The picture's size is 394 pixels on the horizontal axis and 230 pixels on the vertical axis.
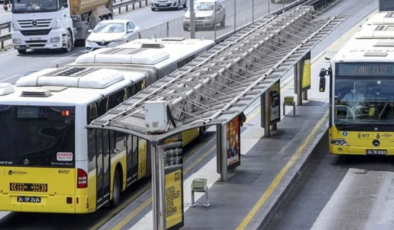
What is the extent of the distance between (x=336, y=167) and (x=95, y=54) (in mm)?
6518

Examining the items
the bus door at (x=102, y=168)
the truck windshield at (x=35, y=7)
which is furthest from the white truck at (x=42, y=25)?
the bus door at (x=102, y=168)

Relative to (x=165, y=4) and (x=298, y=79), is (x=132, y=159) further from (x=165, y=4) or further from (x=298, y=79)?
(x=165, y=4)

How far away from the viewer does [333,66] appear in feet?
85.1

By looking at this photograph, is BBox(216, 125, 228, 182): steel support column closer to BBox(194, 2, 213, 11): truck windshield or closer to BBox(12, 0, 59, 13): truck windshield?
BBox(12, 0, 59, 13): truck windshield

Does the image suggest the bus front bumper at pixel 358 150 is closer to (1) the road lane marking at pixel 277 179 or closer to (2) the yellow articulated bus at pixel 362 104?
(2) the yellow articulated bus at pixel 362 104

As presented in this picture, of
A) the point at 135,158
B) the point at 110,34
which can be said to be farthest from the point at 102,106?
the point at 110,34

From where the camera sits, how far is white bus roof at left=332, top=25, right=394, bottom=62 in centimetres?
2573

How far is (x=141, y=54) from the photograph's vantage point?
25.0 meters

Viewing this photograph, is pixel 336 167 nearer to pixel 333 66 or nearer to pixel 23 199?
pixel 333 66

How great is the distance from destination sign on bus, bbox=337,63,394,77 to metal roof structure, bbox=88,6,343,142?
1.10 m

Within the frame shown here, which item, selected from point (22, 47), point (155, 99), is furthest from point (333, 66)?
point (22, 47)

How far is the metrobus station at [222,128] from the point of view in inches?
693

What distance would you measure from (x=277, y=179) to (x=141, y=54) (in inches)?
177

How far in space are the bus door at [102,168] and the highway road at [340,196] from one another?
337 centimetres
